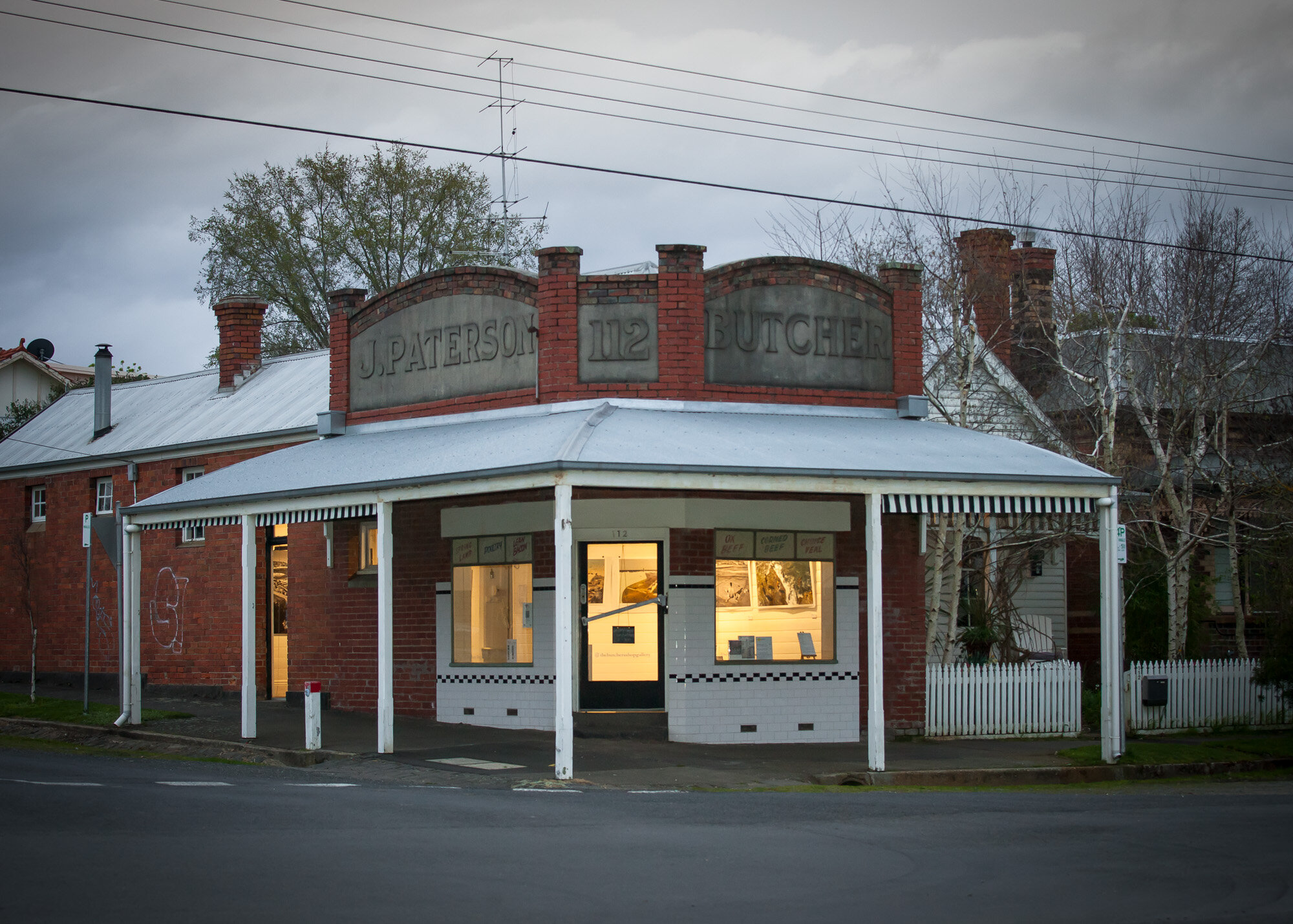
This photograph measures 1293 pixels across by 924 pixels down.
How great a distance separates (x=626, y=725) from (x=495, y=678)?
2076 millimetres

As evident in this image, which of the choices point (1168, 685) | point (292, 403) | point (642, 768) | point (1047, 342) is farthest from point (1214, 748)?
point (292, 403)

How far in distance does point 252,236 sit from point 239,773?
27.8 meters

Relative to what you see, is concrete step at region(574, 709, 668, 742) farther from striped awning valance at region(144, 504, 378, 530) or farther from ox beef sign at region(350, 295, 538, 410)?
ox beef sign at region(350, 295, 538, 410)

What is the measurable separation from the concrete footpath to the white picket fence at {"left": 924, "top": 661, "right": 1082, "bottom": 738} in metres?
0.30

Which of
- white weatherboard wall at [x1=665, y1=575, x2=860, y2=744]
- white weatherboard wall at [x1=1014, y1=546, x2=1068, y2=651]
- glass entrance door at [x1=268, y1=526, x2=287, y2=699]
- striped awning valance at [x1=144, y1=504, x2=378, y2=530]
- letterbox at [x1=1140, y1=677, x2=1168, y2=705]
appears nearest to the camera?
striped awning valance at [x1=144, y1=504, x2=378, y2=530]

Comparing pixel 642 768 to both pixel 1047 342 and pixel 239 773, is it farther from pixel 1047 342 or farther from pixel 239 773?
pixel 1047 342

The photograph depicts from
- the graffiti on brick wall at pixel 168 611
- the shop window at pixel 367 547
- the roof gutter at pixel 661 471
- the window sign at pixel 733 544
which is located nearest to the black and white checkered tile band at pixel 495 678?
the shop window at pixel 367 547

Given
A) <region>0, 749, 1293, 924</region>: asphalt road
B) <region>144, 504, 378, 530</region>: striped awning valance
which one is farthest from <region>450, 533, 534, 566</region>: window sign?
<region>0, 749, 1293, 924</region>: asphalt road

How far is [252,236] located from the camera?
38.2 meters

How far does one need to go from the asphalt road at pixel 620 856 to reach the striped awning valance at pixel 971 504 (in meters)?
3.30

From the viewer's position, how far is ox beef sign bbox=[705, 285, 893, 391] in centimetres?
1609

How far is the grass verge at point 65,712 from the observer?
18.1 m

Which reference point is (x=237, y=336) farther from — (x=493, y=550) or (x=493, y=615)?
(x=493, y=615)

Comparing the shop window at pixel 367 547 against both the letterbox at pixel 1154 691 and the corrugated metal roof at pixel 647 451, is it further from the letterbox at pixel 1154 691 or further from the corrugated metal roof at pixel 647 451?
the letterbox at pixel 1154 691
